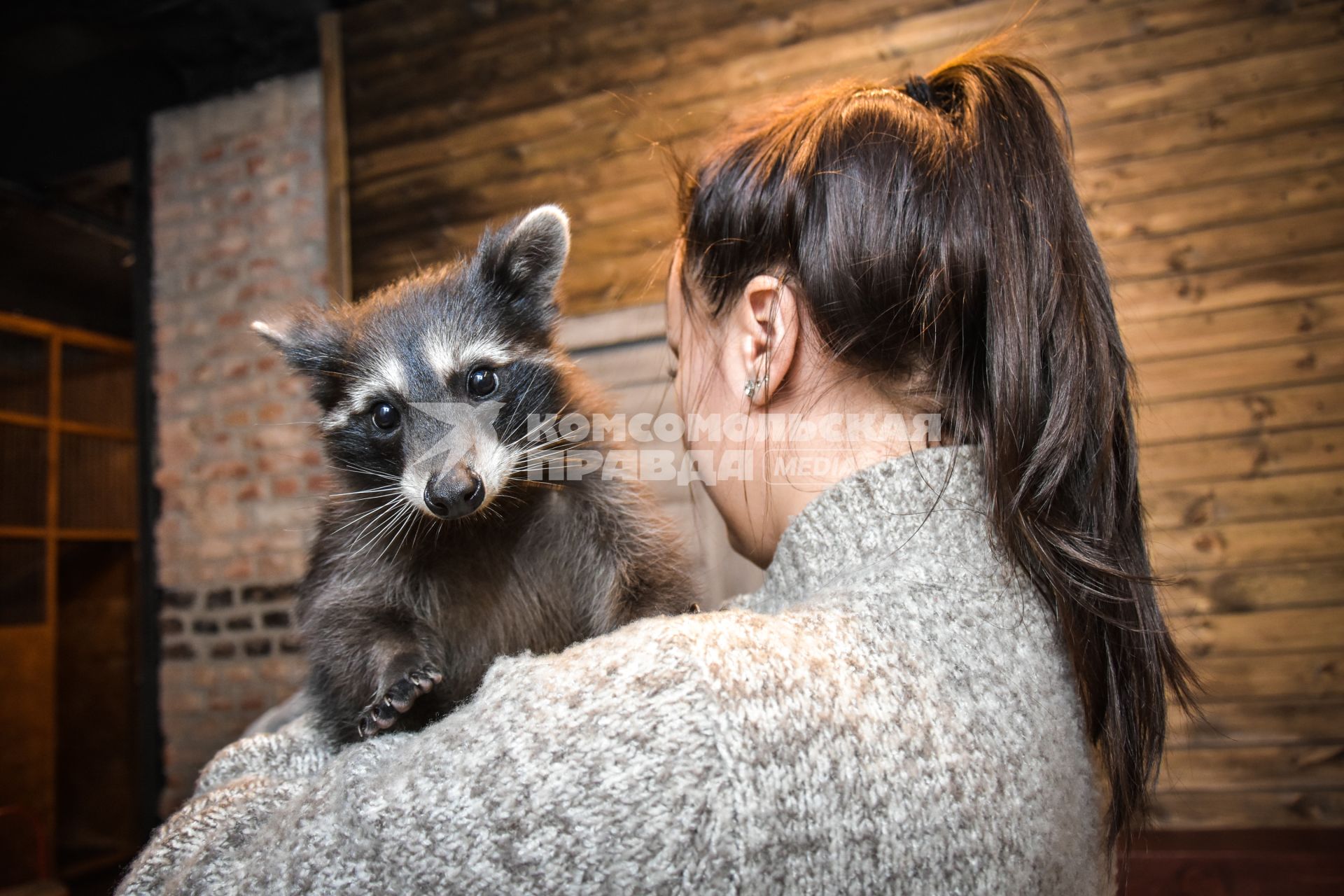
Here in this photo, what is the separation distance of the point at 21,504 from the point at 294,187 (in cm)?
194

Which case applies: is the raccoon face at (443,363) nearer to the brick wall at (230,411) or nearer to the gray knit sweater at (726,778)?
the gray knit sweater at (726,778)

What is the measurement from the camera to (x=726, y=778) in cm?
67

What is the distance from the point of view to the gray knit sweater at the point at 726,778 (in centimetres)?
67

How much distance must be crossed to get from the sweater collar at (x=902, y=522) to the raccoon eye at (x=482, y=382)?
650mm

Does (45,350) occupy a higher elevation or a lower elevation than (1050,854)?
higher

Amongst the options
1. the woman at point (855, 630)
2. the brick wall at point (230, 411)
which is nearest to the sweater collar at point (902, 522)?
the woman at point (855, 630)

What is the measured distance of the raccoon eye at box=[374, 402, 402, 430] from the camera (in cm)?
139

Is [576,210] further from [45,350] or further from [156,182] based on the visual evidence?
[45,350]

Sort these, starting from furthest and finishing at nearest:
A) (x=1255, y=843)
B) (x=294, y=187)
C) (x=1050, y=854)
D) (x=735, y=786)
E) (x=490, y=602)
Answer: (x=294, y=187)
(x=1255, y=843)
(x=490, y=602)
(x=1050, y=854)
(x=735, y=786)

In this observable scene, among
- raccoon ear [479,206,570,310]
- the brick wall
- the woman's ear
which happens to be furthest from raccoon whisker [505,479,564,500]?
the brick wall

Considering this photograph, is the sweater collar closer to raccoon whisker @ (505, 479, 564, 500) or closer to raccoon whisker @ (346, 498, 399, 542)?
raccoon whisker @ (505, 479, 564, 500)

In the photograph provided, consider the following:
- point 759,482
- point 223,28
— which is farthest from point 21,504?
point 759,482

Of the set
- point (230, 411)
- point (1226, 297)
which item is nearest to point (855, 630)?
point (1226, 297)

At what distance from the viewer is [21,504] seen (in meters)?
4.01
